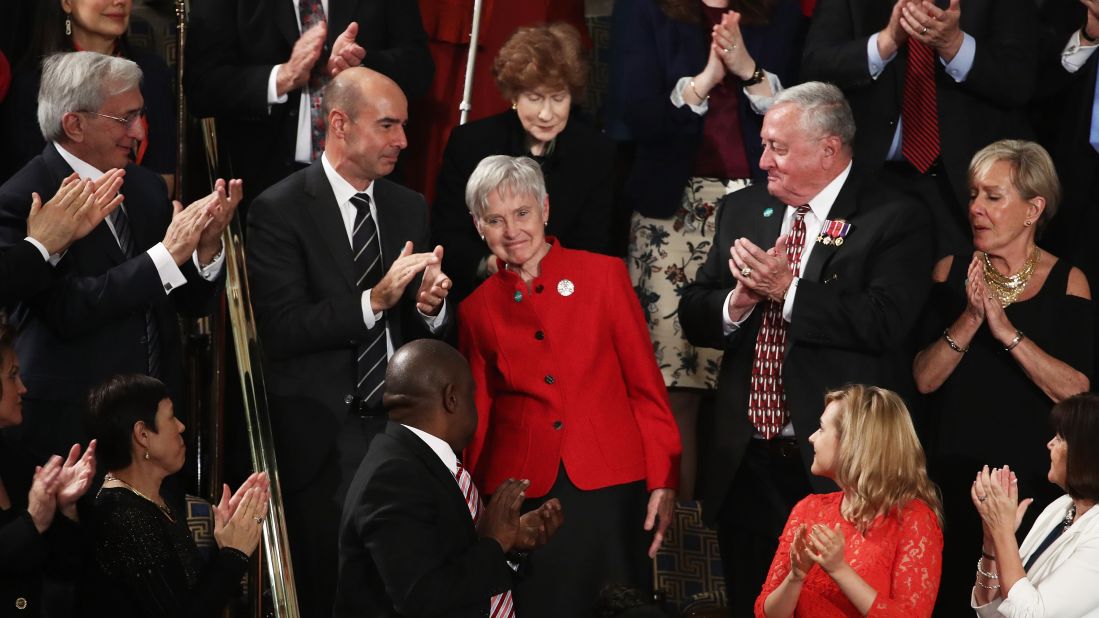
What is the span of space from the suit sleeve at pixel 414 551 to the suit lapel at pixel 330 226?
139 cm

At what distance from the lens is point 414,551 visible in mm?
3500

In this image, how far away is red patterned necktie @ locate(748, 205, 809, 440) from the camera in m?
4.74

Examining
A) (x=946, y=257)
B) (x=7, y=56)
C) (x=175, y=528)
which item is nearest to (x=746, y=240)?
(x=946, y=257)

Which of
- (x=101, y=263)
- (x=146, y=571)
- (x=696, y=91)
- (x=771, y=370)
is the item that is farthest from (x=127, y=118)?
(x=771, y=370)

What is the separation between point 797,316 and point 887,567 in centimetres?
92

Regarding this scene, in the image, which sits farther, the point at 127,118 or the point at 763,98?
the point at 763,98

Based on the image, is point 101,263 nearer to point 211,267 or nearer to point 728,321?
point 211,267

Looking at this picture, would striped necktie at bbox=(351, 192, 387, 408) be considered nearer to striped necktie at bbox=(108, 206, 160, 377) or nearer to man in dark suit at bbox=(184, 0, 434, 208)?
striped necktie at bbox=(108, 206, 160, 377)

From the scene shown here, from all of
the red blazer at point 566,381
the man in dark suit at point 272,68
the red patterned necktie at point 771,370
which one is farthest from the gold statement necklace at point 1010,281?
the man in dark suit at point 272,68

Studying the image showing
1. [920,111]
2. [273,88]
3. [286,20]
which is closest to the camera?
[920,111]

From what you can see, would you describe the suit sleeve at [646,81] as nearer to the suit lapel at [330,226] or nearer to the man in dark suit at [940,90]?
the man in dark suit at [940,90]

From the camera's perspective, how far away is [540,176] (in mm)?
4773

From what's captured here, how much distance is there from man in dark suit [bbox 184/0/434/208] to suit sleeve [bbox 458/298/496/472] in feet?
4.31

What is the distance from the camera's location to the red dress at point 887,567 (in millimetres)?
3928
